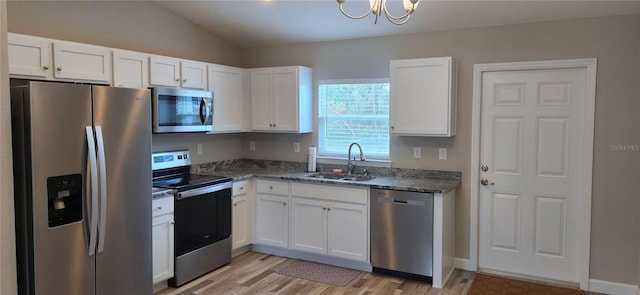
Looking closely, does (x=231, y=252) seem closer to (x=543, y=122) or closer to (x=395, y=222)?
(x=395, y=222)

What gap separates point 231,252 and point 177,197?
3.27ft

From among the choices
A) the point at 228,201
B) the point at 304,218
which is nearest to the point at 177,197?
the point at 228,201

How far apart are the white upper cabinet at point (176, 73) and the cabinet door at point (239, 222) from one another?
1.20 m

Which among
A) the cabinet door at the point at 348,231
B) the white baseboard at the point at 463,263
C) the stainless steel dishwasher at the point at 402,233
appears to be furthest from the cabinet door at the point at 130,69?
the white baseboard at the point at 463,263

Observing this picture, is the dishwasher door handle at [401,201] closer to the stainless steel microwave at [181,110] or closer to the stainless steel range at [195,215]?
the stainless steel range at [195,215]

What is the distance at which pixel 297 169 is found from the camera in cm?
Answer: 526

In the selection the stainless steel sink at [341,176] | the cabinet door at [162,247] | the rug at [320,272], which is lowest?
the rug at [320,272]

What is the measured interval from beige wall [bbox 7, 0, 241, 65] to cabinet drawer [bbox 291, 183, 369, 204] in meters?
1.76

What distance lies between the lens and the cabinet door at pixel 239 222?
460cm

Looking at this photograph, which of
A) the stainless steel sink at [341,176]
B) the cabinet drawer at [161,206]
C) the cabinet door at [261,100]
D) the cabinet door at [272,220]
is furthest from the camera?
the cabinet door at [261,100]

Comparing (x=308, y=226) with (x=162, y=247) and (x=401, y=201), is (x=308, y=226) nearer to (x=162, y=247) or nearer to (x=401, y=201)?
(x=401, y=201)

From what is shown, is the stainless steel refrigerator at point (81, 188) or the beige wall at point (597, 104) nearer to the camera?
the stainless steel refrigerator at point (81, 188)

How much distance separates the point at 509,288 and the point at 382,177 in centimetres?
150

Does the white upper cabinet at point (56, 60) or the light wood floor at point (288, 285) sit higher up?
the white upper cabinet at point (56, 60)
